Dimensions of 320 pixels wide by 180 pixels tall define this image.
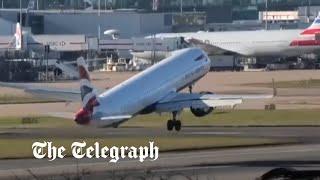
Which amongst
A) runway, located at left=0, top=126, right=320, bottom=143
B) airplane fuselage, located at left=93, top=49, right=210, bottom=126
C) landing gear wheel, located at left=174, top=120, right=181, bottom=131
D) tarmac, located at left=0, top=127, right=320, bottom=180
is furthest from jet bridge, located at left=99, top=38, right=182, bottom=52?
tarmac, located at left=0, top=127, right=320, bottom=180

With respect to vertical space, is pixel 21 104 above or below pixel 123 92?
below

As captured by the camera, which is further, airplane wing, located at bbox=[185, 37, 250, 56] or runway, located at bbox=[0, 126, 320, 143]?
airplane wing, located at bbox=[185, 37, 250, 56]

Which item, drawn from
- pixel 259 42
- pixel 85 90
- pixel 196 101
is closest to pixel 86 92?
pixel 85 90

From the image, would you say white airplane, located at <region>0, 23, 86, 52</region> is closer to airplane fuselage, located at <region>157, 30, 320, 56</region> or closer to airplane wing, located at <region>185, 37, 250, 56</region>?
airplane fuselage, located at <region>157, 30, 320, 56</region>

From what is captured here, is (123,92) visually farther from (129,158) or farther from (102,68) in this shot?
(102,68)

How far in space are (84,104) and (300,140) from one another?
10.9 m

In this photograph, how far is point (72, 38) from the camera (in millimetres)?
181625

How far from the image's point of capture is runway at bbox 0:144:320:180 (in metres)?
35.4

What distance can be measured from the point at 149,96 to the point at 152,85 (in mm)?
1260

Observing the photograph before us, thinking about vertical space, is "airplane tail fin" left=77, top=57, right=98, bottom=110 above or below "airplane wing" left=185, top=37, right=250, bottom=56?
above

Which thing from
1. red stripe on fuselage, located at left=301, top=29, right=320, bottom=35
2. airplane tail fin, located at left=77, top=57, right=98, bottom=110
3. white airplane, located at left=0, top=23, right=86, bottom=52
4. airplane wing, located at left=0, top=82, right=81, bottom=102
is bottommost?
white airplane, located at left=0, top=23, right=86, bottom=52

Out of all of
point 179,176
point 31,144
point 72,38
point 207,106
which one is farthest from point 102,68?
point 179,176

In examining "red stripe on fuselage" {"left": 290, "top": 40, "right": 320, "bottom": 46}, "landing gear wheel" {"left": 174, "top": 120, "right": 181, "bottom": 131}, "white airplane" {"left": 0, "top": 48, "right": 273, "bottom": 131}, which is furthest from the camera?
"red stripe on fuselage" {"left": 290, "top": 40, "right": 320, "bottom": 46}

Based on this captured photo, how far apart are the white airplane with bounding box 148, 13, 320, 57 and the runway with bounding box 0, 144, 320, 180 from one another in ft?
413
